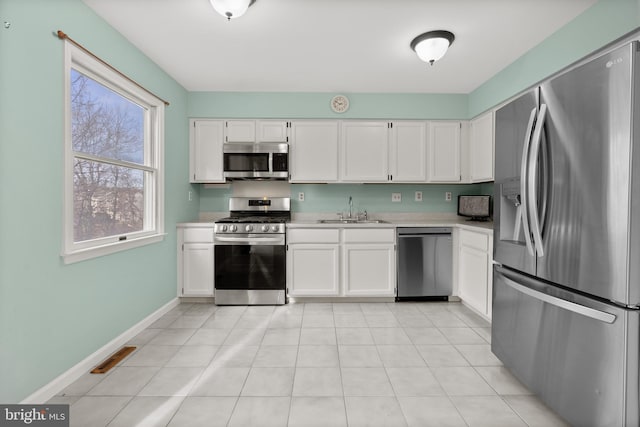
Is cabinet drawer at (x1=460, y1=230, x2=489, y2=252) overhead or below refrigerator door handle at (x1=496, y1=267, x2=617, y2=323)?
overhead

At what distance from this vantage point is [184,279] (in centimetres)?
338

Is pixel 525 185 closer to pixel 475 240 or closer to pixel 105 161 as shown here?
pixel 475 240

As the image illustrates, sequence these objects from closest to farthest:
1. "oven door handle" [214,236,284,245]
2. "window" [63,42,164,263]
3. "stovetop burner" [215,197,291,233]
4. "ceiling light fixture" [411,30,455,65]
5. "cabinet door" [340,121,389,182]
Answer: "window" [63,42,164,263] → "ceiling light fixture" [411,30,455,65] → "oven door handle" [214,236,284,245] → "cabinet door" [340,121,389,182] → "stovetop burner" [215,197,291,233]

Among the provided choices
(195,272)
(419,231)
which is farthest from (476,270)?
(195,272)

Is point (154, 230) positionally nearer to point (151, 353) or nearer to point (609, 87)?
point (151, 353)

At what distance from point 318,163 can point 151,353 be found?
2492mm

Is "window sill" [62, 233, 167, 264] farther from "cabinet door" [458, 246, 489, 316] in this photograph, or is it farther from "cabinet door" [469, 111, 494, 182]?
"cabinet door" [469, 111, 494, 182]

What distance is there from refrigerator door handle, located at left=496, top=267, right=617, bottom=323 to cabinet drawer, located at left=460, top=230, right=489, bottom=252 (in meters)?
1.07

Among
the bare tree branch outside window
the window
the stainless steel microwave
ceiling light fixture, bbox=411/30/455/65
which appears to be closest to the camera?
the window

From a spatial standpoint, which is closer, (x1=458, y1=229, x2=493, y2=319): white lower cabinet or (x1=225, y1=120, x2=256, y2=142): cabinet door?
(x1=458, y1=229, x2=493, y2=319): white lower cabinet

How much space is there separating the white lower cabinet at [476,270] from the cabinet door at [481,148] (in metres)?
0.69

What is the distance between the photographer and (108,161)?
2266 millimetres

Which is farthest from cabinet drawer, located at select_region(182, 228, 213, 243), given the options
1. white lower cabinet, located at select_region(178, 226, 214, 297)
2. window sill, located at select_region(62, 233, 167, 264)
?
window sill, located at select_region(62, 233, 167, 264)

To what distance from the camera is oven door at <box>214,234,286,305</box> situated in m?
3.32
